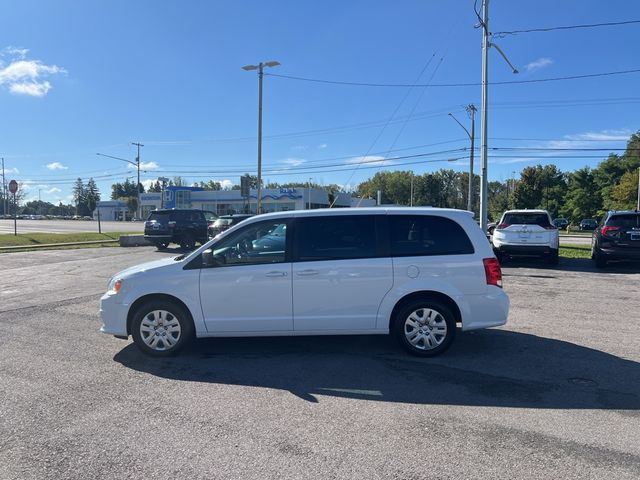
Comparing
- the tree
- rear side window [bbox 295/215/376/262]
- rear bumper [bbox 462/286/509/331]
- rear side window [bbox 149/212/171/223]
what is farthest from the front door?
the tree

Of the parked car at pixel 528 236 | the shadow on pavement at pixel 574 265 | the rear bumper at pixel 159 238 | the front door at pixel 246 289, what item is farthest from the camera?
the rear bumper at pixel 159 238

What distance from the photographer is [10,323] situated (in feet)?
24.6

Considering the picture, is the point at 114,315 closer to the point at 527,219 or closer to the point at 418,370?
the point at 418,370

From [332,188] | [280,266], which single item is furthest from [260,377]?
[332,188]

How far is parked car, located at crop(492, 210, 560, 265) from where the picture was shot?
14422 mm

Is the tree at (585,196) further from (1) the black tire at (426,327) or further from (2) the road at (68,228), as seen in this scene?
(1) the black tire at (426,327)

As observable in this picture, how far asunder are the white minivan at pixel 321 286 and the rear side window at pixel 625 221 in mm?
10370

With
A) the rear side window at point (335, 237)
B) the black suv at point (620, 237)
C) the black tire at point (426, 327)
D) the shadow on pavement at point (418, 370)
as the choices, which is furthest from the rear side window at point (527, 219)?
the rear side window at point (335, 237)

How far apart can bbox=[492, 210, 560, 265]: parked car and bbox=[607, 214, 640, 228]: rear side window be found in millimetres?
1510

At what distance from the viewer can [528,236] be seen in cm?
1449

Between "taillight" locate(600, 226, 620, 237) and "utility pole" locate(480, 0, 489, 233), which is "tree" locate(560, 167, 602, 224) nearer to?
"utility pole" locate(480, 0, 489, 233)

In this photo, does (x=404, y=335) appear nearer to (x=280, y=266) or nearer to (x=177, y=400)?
(x=280, y=266)

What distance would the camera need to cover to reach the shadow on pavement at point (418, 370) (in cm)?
456

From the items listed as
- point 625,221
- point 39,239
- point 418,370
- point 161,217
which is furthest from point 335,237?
point 39,239
